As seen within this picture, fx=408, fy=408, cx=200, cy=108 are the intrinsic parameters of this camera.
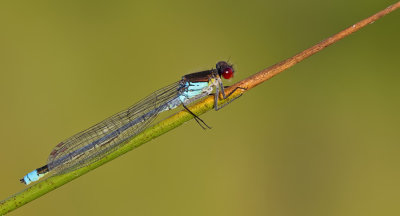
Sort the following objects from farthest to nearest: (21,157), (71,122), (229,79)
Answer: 1. (71,122)
2. (21,157)
3. (229,79)

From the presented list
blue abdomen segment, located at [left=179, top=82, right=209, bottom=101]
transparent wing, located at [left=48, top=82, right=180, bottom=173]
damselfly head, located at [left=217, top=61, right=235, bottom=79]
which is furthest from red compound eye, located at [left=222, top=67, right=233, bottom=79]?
transparent wing, located at [left=48, top=82, right=180, bottom=173]

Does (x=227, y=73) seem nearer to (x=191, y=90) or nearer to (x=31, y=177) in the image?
(x=191, y=90)

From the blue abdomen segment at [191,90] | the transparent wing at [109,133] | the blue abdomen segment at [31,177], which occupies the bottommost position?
the blue abdomen segment at [31,177]

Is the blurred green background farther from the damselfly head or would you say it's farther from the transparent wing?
the damselfly head

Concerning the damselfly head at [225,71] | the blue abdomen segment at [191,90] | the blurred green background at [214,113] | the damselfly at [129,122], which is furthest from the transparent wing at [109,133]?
the blurred green background at [214,113]

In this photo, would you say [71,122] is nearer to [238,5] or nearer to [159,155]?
[159,155]

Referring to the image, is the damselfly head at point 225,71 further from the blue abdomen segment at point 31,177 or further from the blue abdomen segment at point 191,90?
the blue abdomen segment at point 31,177

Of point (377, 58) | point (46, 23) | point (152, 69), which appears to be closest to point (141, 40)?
point (152, 69)
